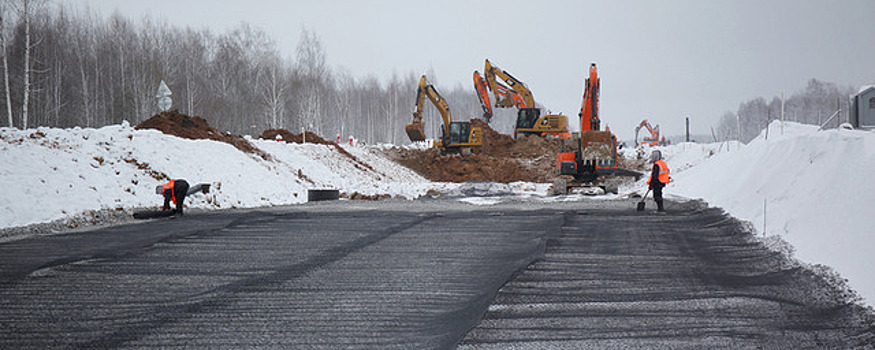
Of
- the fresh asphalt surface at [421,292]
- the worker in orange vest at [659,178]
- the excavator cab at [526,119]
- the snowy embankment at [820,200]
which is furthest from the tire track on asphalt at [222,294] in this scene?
the excavator cab at [526,119]

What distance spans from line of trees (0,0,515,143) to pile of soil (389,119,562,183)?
860 centimetres

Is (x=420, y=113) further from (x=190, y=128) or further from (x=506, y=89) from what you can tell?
(x=190, y=128)

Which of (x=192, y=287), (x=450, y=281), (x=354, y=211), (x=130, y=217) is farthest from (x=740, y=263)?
(x=130, y=217)

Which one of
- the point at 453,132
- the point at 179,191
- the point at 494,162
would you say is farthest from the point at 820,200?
the point at 453,132

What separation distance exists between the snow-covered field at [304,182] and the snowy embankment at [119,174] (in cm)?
3

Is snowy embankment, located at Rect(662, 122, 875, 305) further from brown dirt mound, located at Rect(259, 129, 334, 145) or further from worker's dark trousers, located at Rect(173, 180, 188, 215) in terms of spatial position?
brown dirt mound, located at Rect(259, 129, 334, 145)

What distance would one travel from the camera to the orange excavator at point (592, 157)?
22859mm

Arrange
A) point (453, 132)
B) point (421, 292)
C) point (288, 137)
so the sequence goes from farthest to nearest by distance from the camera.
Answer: point (288, 137) < point (453, 132) < point (421, 292)

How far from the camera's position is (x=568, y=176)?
24391 millimetres

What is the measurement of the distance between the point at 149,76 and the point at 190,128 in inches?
987

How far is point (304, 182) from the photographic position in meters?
26.3

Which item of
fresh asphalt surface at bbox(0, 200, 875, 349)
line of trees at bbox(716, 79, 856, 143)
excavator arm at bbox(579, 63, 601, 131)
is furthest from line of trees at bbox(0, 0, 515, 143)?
line of trees at bbox(716, 79, 856, 143)

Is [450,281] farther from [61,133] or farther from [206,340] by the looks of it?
[61,133]

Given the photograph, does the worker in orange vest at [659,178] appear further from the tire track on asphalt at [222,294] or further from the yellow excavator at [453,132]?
the yellow excavator at [453,132]
